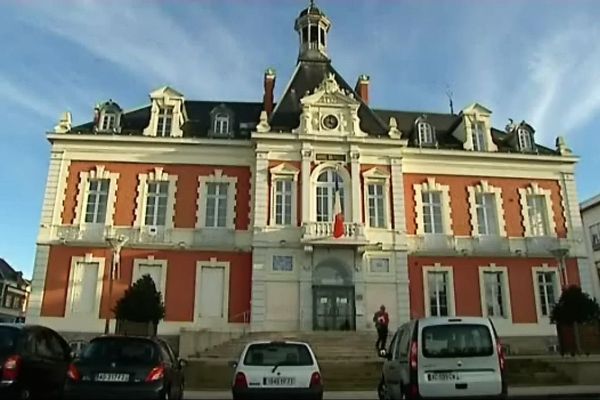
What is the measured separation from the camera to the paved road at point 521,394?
12750 mm

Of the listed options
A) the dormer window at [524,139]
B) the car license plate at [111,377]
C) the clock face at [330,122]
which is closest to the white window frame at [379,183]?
the clock face at [330,122]

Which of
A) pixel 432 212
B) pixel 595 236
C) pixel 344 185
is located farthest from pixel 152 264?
pixel 595 236

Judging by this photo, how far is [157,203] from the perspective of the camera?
2592cm

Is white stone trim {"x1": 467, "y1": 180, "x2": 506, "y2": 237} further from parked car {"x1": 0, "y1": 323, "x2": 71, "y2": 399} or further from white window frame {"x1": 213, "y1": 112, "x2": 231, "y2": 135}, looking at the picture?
parked car {"x1": 0, "y1": 323, "x2": 71, "y2": 399}

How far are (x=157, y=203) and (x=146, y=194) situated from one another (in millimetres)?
681

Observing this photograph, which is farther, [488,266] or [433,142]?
[433,142]

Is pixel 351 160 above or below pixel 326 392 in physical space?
above

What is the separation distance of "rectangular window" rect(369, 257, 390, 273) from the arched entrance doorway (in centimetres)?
111

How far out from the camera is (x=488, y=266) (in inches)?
1029

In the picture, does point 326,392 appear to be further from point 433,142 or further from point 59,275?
point 433,142

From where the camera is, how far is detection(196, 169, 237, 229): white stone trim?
2561 centimetres

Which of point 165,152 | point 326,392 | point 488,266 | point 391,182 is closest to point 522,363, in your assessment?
point 326,392

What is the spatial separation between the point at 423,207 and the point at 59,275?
17.7 meters

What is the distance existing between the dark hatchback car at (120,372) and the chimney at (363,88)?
76.3 ft
